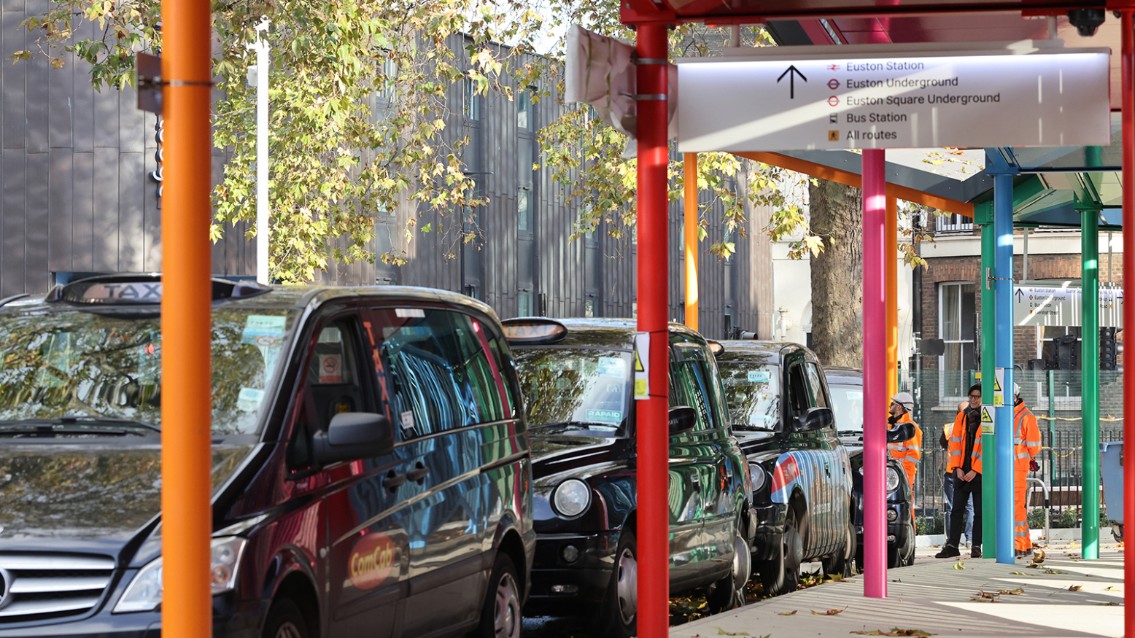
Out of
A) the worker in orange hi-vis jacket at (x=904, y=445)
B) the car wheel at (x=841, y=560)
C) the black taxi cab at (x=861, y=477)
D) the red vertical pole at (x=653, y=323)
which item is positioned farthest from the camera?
the worker in orange hi-vis jacket at (x=904, y=445)

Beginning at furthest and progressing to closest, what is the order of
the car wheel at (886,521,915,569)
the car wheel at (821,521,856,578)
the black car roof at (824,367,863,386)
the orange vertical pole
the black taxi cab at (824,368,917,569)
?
1. the black car roof at (824,367,863,386)
2. the car wheel at (886,521,915,569)
3. the black taxi cab at (824,368,917,569)
4. the car wheel at (821,521,856,578)
5. the orange vertical pole

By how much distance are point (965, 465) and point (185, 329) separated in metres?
16.9

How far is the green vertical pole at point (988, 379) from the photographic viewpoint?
1689cm

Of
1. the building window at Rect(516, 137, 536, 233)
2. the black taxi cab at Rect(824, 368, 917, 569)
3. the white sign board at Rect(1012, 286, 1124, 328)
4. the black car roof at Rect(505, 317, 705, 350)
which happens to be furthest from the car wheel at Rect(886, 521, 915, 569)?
the building window at Rect(516, 137, 536, 233)

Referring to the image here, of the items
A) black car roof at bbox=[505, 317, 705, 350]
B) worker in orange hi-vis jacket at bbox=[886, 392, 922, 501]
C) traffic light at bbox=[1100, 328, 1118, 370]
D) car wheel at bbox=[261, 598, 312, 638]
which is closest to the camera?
car wheel at bbox=[261, 598, 312, 638]

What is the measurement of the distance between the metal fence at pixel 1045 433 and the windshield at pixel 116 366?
19.1m

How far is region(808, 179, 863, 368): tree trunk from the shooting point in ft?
78.0

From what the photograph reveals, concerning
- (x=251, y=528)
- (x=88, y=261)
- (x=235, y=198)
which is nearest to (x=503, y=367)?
(x=251, y=528)

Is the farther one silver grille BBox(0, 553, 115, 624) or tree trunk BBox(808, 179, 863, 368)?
tree trunk BBox(808, 179, 863, 368)

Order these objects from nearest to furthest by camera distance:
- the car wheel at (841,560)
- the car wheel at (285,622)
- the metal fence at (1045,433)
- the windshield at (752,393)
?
1. the car wheel at (285,622)
2. the windshield at (752,393)
3. the car wheel at (841,560)
4. the metal fence at (1045,433)

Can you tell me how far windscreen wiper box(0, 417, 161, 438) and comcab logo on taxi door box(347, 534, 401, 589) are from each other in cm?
91

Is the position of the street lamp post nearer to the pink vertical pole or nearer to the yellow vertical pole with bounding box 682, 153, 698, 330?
the yellow vertical pole with bounding box 682, 153, 698, 330

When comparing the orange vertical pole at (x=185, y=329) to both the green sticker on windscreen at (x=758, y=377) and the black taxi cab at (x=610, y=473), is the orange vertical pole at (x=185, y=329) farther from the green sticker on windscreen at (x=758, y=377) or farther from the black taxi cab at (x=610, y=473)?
the green sticker on windscreen at (x=758, y=377)

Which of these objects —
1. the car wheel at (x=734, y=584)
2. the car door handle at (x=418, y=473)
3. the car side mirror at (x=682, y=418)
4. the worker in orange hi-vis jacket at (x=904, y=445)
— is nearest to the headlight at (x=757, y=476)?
the car wheel at (x=734, y=584)
